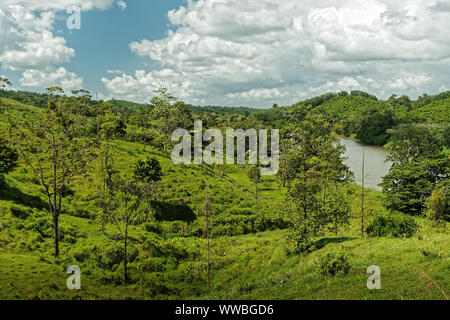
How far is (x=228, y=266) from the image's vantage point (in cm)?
2947

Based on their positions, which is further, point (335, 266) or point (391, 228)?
point (391, 228)

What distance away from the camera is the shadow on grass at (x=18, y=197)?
33347 mm

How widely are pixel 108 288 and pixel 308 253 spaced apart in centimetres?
1695

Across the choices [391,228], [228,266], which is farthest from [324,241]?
[228,266]

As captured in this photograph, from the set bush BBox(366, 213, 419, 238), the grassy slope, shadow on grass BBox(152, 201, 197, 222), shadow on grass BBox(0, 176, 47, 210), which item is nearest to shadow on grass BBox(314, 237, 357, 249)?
the grassy slope

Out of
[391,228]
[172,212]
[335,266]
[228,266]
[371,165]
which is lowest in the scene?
[228,266]

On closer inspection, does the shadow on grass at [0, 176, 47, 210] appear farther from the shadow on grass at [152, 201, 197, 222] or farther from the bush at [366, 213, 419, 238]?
the bush at [366, 213, 419, 238]

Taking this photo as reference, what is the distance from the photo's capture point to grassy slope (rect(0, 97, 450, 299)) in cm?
1722

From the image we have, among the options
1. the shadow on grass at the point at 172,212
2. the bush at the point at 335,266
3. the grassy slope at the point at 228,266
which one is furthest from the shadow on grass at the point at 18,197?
the bush at the point at 335,266

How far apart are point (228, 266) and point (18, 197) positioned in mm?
23994

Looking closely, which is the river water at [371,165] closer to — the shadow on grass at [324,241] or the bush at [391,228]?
the bush at [391,228]

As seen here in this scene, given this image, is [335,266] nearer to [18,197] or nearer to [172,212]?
[172,212]

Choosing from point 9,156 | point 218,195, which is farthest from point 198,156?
point 9,156

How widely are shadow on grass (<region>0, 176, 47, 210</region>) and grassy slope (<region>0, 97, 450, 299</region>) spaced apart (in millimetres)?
127
